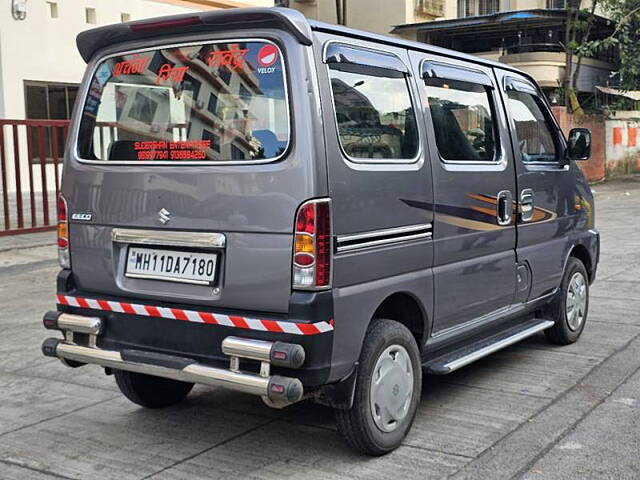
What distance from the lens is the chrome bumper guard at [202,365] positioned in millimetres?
3760

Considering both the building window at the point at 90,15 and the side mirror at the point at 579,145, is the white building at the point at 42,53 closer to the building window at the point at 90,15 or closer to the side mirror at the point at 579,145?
the building window at the point at 90,15

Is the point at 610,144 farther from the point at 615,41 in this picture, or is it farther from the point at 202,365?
the point at 202,365

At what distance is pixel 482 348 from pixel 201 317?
1.97 m

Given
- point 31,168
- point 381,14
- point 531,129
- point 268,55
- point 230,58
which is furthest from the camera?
point 381,14

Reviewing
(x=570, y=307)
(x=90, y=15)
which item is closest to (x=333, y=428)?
(x=570, y=307)

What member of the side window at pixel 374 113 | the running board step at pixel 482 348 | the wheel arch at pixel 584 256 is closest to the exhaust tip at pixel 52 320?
the side window at pixel 374 113

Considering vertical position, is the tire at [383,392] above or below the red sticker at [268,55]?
below

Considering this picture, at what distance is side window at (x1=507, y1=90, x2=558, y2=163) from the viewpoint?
19.2 feet

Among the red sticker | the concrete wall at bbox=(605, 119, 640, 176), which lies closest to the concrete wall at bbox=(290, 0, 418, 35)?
the concrete wall at bbox=(605, 119, 640, 176)

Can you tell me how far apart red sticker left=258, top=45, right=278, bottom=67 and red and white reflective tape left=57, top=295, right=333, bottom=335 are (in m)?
1.21

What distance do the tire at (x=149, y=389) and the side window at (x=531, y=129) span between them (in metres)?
2.77

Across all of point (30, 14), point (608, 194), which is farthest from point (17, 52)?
point (608, 194)

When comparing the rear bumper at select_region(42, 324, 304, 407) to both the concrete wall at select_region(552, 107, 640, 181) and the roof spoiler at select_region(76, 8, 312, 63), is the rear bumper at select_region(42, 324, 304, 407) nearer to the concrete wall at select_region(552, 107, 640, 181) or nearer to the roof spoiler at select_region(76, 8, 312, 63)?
the roof spoiler at select_region(76, 8, 312, 63)

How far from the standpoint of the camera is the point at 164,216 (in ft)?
13.8
